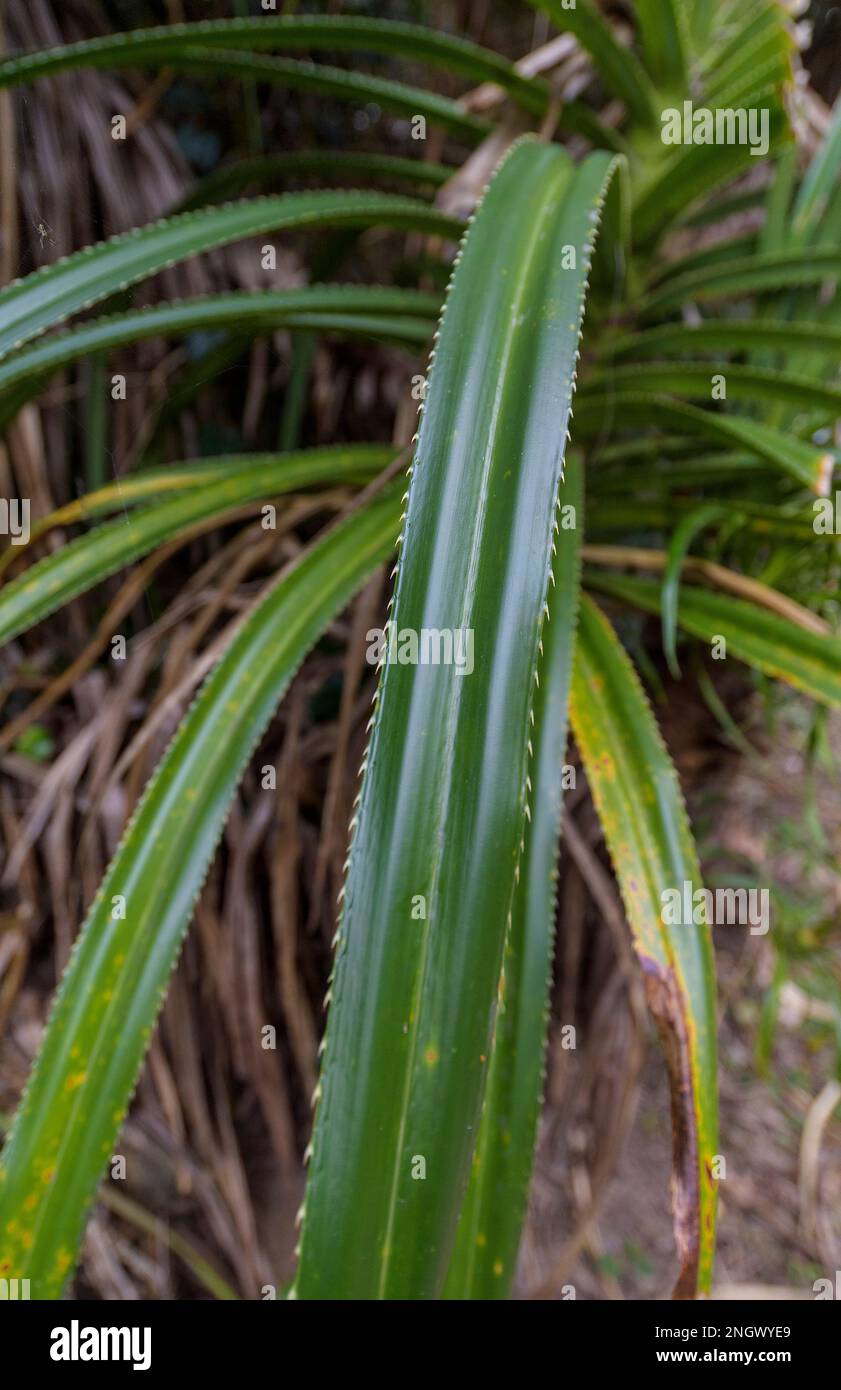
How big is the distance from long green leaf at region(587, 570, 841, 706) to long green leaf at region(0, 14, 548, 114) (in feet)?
1.32

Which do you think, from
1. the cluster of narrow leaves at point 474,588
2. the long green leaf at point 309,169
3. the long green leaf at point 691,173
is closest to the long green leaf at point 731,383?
the cluster of narrow leaves at point 474,588

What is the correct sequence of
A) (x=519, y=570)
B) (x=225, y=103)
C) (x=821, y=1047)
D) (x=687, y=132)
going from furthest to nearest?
1. (x=821, y=1047)
2. (x=225, y=103)
3. (x=687, y=132)
4. (x=519, y=570)

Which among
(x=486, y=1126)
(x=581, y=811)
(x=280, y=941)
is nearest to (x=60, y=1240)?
(x=486, y=1126)

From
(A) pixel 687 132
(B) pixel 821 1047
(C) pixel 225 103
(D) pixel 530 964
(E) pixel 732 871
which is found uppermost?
(C) pixel 225 103

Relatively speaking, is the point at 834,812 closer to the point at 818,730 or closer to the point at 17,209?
the point at 818,730

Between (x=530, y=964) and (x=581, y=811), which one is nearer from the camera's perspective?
(x=530, y=964)

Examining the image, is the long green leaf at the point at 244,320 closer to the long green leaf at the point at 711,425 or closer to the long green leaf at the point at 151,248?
the long green leaf at the point at 151,248

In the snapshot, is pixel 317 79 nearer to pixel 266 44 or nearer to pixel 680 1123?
pixel 266 44

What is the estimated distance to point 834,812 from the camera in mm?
1026

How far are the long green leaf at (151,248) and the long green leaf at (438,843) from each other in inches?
8.3

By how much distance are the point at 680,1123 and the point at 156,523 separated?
1.54ft

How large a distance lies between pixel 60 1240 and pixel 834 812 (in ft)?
3.44

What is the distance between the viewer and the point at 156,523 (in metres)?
0.49

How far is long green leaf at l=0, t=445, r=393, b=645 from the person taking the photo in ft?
1.44
